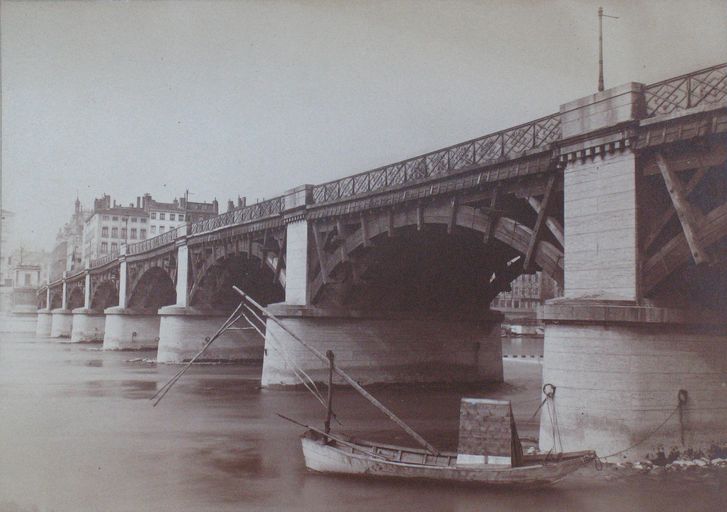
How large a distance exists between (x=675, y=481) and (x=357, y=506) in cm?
815

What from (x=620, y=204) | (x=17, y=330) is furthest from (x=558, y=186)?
(x=17, y=330)

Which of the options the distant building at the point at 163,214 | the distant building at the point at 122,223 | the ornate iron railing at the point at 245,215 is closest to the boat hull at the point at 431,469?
the ornate iron railing at the point at 245,215

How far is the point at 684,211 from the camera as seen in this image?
20031 millimetres

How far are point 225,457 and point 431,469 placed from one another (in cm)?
895

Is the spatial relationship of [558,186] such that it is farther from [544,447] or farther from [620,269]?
[544,447]

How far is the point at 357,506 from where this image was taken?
18359 mm

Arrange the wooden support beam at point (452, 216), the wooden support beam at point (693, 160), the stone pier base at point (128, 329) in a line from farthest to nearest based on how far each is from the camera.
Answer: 1. the stone pier base at point (128, 329)
2. the wooden support beam at point (452, 216)
3. the wooden support beam at point (693, 160)

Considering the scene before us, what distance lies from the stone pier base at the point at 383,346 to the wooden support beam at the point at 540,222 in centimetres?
1820

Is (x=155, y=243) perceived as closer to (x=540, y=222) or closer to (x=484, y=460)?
(x=540, y=222)

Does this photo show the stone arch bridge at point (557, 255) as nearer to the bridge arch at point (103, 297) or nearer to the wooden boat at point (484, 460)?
the wooden boat at point (484, 460)

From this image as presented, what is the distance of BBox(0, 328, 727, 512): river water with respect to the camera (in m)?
18.3

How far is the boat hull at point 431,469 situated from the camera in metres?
18.0

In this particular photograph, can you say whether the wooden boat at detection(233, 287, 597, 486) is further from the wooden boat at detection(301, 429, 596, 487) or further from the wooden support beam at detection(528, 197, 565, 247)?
the wooden support beam at detection(528, 197, 565, 247)

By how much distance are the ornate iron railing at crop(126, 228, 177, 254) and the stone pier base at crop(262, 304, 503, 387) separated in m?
30.5
